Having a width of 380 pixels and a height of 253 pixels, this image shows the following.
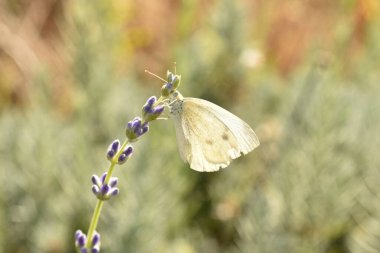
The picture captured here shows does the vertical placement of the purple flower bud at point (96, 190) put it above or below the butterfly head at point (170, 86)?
below

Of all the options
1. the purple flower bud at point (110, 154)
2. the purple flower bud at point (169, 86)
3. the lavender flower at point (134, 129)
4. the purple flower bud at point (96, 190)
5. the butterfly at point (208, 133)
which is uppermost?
the butterfly at point (208, 133)

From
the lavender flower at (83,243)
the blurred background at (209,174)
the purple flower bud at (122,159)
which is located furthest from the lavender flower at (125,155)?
the blurred background at (209,174)

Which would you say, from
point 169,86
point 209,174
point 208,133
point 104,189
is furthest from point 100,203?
point 209,174

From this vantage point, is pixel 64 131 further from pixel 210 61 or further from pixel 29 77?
pixel 29 77

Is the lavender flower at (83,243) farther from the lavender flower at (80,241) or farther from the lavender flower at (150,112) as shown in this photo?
the lavender flower at (150,112)

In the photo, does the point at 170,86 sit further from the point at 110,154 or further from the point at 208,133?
the point at 208,133

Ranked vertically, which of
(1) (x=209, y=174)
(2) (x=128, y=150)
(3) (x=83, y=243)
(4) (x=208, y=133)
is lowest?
(3) (x=83, y=243)

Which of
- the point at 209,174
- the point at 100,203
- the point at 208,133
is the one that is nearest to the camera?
the point at 100,203

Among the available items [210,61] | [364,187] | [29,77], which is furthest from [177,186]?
[29,77]

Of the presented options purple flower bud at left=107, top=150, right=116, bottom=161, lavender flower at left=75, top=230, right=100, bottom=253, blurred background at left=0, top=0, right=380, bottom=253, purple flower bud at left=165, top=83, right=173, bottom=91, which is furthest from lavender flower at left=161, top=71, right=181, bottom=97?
blurred background at left=0, top=0, right=380, bottom=253
